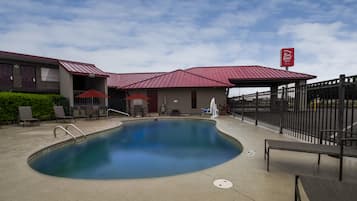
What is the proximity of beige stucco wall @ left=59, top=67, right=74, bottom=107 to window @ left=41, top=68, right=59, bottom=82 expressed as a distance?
0.59 meters

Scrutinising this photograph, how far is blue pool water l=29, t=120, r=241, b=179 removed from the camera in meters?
5.05

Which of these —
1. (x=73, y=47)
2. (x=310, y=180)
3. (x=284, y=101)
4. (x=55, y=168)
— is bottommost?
(x=55, y=168)

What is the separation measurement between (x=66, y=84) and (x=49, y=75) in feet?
5.68

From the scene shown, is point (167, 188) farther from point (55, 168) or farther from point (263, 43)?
point (263, 43)

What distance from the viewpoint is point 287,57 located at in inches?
950

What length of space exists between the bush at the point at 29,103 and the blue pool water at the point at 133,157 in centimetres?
678

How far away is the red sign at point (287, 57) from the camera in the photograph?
78.6 ft

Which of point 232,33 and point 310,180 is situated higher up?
point 232,33

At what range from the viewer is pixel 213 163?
5.57m

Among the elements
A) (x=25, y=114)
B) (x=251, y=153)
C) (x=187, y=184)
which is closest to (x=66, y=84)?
(x=25, y=114)

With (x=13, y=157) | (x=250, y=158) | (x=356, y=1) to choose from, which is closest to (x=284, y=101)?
(x=250, y=158)

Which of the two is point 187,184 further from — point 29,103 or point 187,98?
point 187,98

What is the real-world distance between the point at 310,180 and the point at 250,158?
9.03 feet

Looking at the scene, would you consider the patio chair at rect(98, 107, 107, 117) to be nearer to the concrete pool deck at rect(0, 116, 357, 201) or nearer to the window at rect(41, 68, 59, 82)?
A: the window at rect(41, 68, 59, 82)
